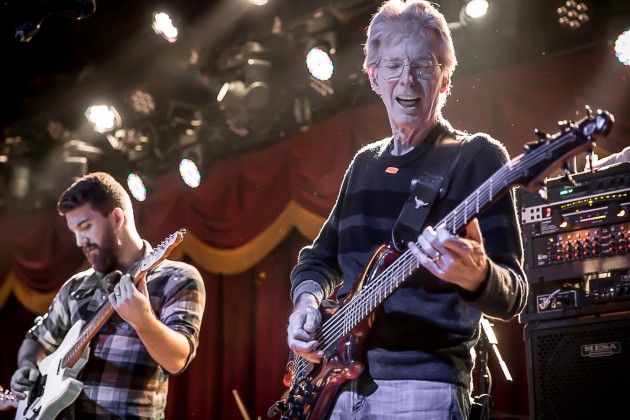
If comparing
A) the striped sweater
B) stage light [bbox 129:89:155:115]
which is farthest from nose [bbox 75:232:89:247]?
stage light [bbox 129:89:155:115]

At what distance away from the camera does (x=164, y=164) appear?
331 inches

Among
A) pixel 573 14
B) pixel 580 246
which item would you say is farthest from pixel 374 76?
pixel 573 14

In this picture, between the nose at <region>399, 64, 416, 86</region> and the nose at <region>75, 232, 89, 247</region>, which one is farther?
the nose at <region>75, 232, 89, 247</region>

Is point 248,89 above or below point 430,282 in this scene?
above

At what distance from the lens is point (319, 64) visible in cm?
641

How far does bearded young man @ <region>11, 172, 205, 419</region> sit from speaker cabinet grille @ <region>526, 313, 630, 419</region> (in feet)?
5.24

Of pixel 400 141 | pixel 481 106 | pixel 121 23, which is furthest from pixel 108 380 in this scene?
pixel 121 23

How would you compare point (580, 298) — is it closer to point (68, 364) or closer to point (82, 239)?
point (68, 364)

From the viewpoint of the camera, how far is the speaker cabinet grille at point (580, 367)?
9.97 ft

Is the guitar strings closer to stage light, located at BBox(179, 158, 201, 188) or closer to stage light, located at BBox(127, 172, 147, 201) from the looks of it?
stage light, located at BBox(179, 158, 201, 188)

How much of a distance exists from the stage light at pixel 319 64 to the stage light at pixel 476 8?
1.33 m

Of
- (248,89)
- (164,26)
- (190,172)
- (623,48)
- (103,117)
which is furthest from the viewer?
(190,172)

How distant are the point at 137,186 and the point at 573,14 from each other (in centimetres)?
497

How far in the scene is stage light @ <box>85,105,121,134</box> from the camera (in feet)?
24.9
